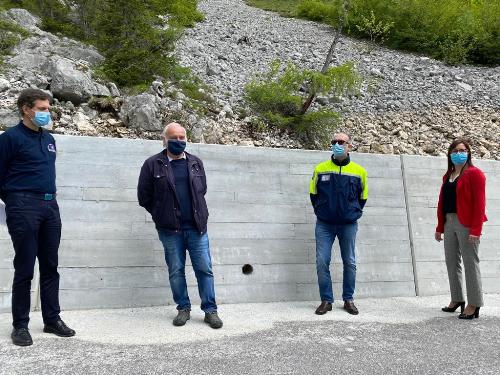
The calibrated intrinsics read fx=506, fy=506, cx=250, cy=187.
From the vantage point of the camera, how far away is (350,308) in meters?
4.77

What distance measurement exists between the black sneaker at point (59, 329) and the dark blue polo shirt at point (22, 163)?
99 centimetres

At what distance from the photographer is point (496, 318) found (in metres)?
4.72

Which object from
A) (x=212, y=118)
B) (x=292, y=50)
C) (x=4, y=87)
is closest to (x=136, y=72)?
(x=212, y=118)

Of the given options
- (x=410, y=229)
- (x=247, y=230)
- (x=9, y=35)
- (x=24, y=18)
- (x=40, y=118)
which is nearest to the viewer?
(x=40, y=118)

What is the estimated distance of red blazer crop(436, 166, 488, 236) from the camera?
4625mm

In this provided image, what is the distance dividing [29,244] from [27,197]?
0.33m

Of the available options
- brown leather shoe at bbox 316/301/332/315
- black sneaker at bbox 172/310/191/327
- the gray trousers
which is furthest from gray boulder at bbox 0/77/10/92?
the gray trousers

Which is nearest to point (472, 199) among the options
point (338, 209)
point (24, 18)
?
point (338, 209)

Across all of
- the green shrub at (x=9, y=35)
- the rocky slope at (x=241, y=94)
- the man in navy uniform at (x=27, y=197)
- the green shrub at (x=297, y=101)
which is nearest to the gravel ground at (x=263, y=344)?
the man in navy uniform at (x=27, y=197)

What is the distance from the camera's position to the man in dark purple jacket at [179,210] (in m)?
4.12

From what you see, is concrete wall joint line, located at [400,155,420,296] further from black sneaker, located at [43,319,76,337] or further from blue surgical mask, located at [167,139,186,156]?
black sneaker, located at [43,319,76,337]

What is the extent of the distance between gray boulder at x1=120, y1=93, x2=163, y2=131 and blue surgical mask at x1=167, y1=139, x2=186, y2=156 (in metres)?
4.32

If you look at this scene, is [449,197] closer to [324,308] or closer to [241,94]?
[324,308]

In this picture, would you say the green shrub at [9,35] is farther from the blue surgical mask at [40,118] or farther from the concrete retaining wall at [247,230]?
the blue surgical mask at [40,118]
